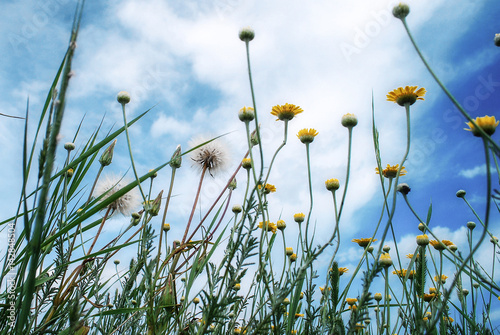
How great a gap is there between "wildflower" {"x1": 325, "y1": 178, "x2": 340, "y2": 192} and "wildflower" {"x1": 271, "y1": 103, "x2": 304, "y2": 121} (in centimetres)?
46

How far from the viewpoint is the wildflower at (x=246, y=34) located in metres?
1.71

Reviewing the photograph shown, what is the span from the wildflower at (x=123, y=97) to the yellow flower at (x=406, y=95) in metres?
1.51

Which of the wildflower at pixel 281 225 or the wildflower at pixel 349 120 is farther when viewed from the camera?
the wildflower at pixel 281 225

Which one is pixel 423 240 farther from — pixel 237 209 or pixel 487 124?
pixel 237 209

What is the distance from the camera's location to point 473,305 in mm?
2488

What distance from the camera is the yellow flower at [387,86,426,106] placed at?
65.6 inches

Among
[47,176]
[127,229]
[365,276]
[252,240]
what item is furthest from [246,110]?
[47,176]

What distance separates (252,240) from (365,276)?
0.40 meters

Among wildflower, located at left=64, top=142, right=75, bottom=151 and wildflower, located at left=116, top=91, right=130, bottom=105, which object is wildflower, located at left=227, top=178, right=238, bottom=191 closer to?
wildflower, located at left=116, top=91, right=130, bottom=105

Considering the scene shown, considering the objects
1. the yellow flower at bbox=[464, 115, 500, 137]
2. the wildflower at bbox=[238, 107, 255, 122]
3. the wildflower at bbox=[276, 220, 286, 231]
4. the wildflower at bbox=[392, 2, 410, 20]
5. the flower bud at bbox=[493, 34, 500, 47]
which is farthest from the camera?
the wildflower at bbox=[276, 220, 286, 231]

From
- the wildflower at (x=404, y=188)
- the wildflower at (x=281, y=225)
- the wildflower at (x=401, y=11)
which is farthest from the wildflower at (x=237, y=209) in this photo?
the wildflower at (x=401, y=11)

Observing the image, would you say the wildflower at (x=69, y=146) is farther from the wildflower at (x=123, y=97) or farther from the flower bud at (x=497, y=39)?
the flower bud at (x=497, y=39)

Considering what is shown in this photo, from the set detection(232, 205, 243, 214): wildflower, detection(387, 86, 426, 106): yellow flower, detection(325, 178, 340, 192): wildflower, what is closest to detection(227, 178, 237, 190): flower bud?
detection(232, 205, 243, 214): wildflower

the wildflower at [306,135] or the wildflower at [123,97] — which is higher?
the wildflower at [123,97]
